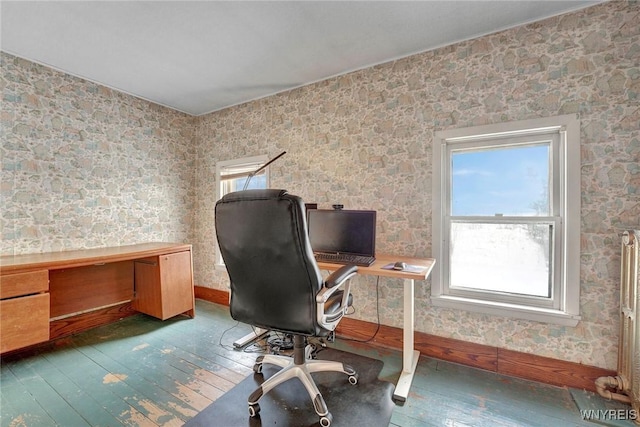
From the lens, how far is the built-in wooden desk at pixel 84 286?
1843 mm

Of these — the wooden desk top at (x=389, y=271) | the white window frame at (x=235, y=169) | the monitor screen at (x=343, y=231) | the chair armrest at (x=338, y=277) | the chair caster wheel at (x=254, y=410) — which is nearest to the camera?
the chair armrest at (x=338, y=277)

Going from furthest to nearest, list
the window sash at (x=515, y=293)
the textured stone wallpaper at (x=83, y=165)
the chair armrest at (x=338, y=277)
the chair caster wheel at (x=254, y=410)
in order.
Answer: the textured stone wallpaper at (x=83, y=165) → the window sash at (x=515, y=293) → the chair caster wheel at (x=254, y=410) → the chair armrest at (x=338, y=277)

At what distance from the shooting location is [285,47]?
212 centimetres

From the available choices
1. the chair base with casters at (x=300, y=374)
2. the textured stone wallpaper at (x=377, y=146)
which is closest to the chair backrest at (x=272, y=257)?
the chair base with casters at (x=300, y=374)

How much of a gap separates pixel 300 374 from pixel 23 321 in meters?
2.03

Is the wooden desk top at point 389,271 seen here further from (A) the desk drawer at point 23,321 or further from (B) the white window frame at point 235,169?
(A) the desk drawer at point 23,321

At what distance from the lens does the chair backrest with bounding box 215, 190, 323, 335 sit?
49.3 inches

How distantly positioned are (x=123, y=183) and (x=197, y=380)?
230cm

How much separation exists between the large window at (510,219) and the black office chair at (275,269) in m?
1.12

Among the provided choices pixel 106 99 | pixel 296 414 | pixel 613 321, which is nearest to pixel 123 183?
pixel 106 99

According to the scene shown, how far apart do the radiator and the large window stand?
21 cm

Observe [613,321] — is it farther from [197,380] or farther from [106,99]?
[106,99]

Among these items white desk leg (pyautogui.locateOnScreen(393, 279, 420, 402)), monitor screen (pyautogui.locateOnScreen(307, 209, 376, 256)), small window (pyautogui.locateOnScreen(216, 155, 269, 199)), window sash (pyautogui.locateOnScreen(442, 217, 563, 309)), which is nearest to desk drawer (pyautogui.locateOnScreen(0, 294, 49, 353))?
small window (pyautogui.locateOnScreen(216, 155, 269, 199))

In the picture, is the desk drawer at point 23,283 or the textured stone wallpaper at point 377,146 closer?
the textured stone wallpaper at point 377,146
